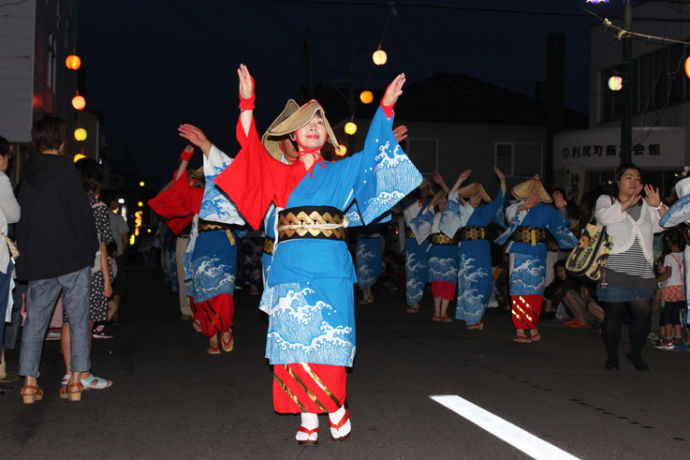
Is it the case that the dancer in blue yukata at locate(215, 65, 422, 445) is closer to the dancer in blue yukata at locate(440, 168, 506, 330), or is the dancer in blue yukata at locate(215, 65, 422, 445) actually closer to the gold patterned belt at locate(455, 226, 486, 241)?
the dancer in blue yukata at locate(440, 168, 506, 330)

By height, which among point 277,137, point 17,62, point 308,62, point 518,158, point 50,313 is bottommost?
point 50,313

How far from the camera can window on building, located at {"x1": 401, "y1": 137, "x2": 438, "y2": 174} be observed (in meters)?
33.5

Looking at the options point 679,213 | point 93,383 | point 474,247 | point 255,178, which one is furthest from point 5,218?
point 474,247

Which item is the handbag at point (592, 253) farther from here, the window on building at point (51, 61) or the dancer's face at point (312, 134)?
the window on building at point (51, 61)

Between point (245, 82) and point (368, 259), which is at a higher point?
point (245, 82)

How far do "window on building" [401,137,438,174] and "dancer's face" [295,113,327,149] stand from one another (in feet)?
93.8

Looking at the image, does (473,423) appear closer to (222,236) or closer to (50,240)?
(50,240)

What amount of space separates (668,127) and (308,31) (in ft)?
44.3

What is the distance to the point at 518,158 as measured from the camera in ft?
113

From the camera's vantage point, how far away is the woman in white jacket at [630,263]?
7426 mm

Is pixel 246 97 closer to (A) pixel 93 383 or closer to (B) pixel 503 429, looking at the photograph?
(B) pixel 503 429

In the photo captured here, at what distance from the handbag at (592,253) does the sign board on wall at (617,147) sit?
1241cm

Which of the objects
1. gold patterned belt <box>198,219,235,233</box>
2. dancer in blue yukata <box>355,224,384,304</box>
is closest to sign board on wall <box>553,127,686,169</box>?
dancer in blue yukata <box>355,224,384,304</box>

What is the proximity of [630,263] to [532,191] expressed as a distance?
2332 mm
